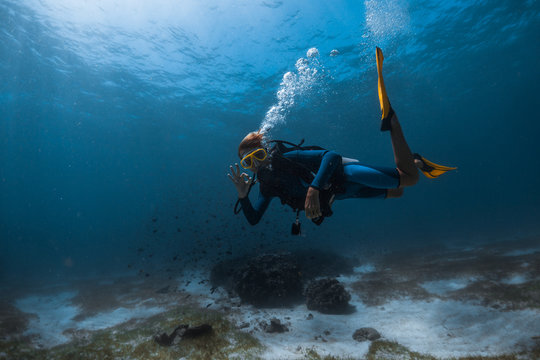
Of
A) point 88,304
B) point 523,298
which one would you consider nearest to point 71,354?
point 88,304

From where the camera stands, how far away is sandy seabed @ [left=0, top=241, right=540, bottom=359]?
4.65 metres

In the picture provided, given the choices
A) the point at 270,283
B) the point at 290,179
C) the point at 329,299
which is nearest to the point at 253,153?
the point at 290,179

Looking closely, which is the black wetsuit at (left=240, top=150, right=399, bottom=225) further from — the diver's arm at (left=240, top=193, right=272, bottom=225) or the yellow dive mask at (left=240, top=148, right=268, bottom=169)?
the yellow dive mask at (left=240, top=148, right=268, bottom=169)

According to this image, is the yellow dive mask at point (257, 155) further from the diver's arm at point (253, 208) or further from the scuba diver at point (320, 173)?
the diver's arm at point (253, 208)

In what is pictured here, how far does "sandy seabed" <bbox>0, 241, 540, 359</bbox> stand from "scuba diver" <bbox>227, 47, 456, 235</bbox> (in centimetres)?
293

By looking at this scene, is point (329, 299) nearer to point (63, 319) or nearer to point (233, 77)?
point (63, 319)

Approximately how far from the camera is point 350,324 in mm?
6410

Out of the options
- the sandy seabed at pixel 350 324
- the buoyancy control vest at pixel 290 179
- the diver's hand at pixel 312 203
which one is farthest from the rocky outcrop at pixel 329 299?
the diver's hand at pixel 312 203

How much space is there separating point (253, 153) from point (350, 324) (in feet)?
17.8

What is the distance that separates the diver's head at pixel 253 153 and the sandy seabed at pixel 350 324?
3.60m

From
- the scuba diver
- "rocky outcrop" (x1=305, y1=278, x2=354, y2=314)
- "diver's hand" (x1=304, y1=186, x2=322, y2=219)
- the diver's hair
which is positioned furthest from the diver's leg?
"rocky outcrop" (x1=305, y1=278, x2=354, y2=314)

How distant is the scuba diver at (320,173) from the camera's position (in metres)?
3.59

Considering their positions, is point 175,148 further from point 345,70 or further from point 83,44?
point 345,70

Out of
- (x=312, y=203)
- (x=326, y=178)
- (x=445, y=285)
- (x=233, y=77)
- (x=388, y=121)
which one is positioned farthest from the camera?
(x=233, y=77)
